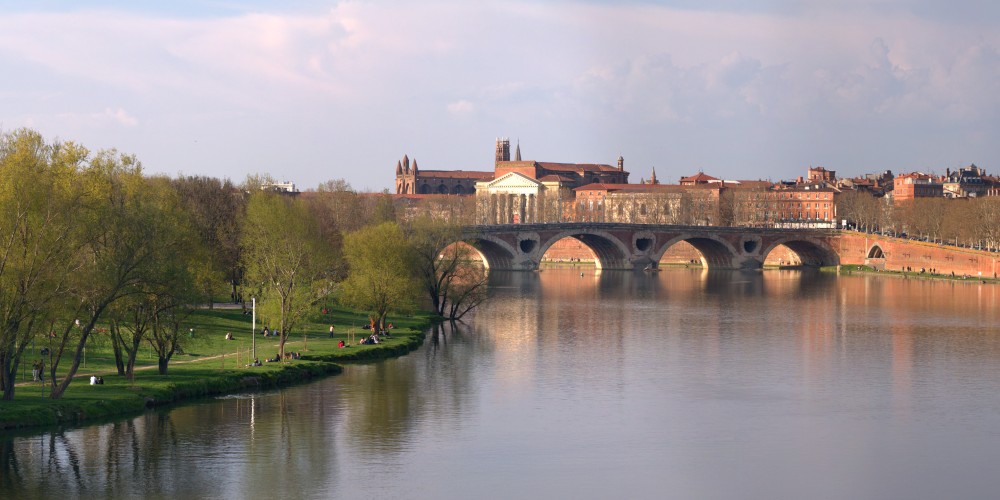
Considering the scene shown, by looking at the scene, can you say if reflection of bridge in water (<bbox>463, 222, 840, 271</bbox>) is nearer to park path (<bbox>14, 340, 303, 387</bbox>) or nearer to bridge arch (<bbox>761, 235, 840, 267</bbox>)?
bridge arch (<bbox>761, 235, 840, 267</bbox>)

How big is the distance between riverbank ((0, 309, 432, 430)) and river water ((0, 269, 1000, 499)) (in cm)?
87

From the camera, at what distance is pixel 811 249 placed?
137 m

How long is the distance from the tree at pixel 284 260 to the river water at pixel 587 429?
12.0 feet

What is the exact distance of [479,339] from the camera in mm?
60688

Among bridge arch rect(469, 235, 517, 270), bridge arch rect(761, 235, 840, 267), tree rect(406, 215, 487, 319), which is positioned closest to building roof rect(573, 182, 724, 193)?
bridge arch rect(761, 235, 840, 267)

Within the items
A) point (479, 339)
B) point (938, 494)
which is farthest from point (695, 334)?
point (938, 494)

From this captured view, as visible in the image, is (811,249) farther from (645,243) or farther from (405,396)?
(405,396)

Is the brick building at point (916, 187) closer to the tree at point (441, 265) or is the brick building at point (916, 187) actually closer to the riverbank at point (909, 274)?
the riverbank at point (909, 274)

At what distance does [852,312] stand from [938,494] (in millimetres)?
46715

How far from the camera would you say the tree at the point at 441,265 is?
6550 centimetres

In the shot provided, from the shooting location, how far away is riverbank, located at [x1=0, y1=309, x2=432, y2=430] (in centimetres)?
3607

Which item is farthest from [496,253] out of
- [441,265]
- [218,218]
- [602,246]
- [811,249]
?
[218,218]

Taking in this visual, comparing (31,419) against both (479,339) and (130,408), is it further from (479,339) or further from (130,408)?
(479,339)

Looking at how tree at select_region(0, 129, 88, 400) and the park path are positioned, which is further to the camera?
the park path
